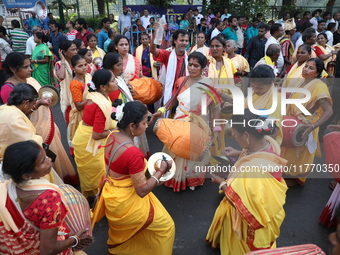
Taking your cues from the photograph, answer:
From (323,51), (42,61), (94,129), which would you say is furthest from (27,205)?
(323,51)

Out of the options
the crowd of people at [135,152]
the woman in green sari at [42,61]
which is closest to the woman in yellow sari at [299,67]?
the crowd of people at [135,152]

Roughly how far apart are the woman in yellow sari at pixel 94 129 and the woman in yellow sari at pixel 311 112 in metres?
2.37

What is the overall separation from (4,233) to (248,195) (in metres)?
1.61

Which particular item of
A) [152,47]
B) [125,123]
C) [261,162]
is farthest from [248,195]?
[152,47]

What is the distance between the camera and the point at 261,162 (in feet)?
6.89

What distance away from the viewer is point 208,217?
11.0 ft

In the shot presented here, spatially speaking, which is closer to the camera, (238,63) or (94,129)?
(94,129)

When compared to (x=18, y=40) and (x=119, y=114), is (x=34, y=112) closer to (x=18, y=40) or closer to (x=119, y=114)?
(x=119, y=114)

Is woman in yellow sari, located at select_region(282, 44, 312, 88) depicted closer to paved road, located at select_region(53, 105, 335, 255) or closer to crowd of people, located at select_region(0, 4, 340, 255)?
crowd of people, located at select_region(0, 4, 340, 255)

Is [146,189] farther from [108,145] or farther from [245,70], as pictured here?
[245,70]

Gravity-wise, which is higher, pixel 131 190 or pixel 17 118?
pixel 17 118

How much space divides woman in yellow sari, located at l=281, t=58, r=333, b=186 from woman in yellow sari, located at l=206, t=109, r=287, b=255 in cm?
156

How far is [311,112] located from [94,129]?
8.88 feet

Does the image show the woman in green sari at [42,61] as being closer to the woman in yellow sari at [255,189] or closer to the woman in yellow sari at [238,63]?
the woman in yellow sari at [238,63]
